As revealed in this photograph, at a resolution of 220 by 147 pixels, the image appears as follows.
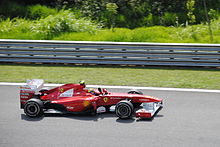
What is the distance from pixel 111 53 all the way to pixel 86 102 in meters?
5.60

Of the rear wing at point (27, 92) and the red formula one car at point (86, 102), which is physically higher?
the rear wing at point (27, 92)

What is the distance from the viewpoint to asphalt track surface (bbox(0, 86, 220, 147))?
7293 millimetres

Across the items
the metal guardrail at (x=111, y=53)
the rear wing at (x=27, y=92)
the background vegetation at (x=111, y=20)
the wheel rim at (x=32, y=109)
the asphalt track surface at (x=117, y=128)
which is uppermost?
the background vegetation at (x=111, y=20)

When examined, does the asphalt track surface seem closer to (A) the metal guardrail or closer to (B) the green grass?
(B) the green grass

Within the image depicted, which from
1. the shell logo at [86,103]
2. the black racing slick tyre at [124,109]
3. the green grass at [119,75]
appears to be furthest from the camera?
the green grass at [119,75]

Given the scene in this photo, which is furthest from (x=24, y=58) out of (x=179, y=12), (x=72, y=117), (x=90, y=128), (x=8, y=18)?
(x=179, y=12)

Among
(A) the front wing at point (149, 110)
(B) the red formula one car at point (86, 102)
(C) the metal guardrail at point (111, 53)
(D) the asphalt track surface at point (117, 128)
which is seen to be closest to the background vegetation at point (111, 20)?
(C) the metal guardrail at point (111, 53)

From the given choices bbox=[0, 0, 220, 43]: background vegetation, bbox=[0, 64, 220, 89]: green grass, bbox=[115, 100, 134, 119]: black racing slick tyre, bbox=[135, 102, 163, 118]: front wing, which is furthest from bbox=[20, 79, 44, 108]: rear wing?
bbox=[0, 0, 220, 43]: background vegetation

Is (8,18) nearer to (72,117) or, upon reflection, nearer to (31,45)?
(31,45)

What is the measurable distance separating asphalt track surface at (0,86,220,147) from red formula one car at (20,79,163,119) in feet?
0.55

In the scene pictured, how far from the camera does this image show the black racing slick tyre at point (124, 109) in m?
8.59

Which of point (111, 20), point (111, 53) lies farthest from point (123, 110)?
point (111, 20)

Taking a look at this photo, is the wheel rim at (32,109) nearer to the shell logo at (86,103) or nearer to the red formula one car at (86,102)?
the red formula one car at (86,102)

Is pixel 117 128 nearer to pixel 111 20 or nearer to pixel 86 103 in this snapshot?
pixel 86 103
